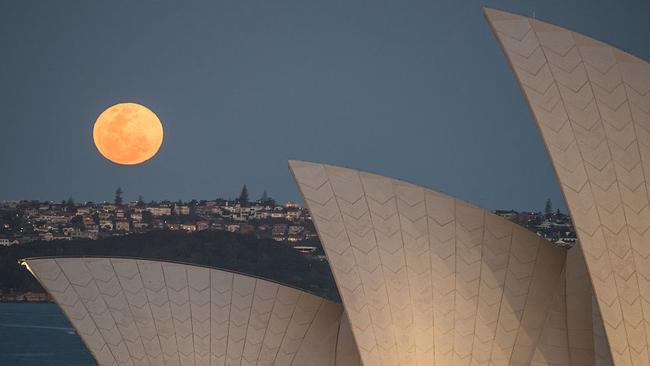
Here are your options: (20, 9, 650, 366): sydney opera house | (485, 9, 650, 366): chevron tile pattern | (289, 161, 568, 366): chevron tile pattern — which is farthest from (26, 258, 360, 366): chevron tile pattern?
(485, 9, 650, 366): chevron tile pattern

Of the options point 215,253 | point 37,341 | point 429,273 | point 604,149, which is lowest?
point 429,273

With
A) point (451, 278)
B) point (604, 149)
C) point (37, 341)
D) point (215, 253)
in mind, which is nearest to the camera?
point (604, 149)

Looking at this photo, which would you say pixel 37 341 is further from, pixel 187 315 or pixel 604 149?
pixel 604 149

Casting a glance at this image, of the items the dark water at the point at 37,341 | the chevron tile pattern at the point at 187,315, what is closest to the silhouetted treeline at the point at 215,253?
the dark water at the point at 37,341

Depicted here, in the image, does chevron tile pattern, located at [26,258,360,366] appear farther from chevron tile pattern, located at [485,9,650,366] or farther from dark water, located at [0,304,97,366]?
dark water, located at [0,304,97,366]

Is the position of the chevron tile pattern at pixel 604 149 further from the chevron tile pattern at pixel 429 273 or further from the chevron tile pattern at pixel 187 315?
the chevron tile pattern at pixel 187 315

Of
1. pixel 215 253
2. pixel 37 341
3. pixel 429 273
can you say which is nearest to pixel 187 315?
pixel 429 273

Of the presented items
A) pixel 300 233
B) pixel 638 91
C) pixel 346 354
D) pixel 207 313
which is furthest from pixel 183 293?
pixel 300 233
